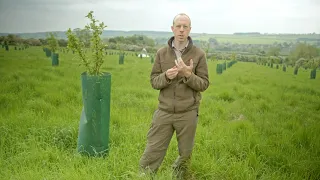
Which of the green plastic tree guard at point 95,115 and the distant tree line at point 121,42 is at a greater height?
the distant tree line at point 121,42

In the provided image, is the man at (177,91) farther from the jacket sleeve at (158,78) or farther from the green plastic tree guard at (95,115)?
the green plastic tree guard at (95,115)

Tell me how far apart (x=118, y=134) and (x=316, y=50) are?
17.1 metres

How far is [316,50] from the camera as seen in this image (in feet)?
56.5

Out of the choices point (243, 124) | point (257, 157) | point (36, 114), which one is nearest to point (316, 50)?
point (243, 124)

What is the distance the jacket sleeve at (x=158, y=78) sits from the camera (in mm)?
2381

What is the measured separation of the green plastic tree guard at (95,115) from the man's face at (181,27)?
1.10m

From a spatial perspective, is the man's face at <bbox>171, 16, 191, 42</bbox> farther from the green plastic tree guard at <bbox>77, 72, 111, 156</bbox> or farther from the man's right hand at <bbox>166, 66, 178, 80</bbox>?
the green plastic tree guard at <bbox>77, 72, 111, 156</bbox>

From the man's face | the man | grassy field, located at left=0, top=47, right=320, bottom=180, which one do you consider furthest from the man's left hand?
grassy field, located at left=0, top=47, right=320, bottom=180

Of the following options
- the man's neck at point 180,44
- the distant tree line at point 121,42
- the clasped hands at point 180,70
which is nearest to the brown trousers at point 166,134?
the clasped hands at point 180,70

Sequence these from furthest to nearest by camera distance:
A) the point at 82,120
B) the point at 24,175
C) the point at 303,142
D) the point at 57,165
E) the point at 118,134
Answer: the point at 303,142 < the point at 118,134 < the point at 82,120 < the point at 57,165 < the point at 24,175

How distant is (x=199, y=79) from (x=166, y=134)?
2.07 feet

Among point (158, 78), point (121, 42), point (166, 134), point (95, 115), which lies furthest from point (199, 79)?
point (121, 42)

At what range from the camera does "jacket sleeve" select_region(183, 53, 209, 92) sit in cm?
236

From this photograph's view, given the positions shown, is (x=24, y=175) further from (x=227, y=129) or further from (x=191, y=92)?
(x=227, y=129)
